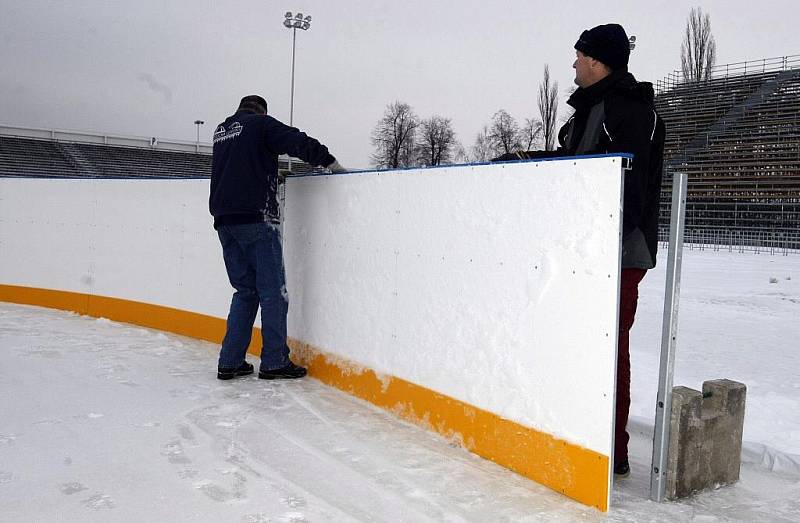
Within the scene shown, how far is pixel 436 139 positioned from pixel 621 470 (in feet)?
145

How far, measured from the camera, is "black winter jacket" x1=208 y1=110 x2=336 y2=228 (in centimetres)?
407

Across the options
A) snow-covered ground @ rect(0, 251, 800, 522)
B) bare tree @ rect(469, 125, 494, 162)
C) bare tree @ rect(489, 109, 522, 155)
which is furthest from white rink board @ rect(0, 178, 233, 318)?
bare tree @ rect(469, 125, 494, 162)

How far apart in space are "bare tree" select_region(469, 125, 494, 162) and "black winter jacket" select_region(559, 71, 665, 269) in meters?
41.9

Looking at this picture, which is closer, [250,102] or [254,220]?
[254,220]

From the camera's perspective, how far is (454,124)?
1838 inches

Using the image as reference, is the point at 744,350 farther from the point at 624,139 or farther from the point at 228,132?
the point at 228,132

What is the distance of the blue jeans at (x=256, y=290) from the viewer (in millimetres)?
4191

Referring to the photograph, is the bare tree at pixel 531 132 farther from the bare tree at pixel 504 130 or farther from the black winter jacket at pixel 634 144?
the black winter jacket at pixel 634 144

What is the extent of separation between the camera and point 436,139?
45938 mm

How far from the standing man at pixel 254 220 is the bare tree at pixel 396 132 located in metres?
41.0

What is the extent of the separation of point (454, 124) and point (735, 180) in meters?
23.8

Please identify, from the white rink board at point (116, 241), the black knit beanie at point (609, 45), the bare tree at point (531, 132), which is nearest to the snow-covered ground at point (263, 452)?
the white rink board at point (116, 241)

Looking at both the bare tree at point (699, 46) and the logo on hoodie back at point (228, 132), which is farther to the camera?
the bare tree at point (699, 46)

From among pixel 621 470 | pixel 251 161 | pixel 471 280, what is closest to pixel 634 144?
pixel 471 280
